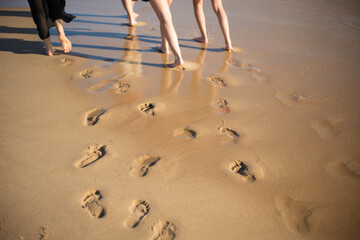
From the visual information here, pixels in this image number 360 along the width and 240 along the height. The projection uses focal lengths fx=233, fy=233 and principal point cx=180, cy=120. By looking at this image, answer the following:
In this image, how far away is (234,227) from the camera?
1.14 metres

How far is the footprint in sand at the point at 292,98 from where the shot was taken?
1.98m

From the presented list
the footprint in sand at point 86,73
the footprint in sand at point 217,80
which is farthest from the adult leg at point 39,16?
the footprint in sand at point 217,80

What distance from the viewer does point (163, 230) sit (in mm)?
1126

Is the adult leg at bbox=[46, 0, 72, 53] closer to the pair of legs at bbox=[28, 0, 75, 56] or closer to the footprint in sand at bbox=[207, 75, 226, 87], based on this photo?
the pair of legs at bbox=[28, 0, 75, 56]

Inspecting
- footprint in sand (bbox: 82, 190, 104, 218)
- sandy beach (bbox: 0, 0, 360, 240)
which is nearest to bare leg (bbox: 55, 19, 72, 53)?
sandy beach (bbox: 0, 0, 360, 240)

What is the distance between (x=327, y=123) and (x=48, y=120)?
211cm

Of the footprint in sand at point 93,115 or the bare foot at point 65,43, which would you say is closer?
the footprint in sand at point 93,115

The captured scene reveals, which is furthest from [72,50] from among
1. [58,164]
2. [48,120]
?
[58,164]

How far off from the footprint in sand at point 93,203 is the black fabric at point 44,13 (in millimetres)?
2110

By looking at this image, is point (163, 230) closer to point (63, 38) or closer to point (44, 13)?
point (63, 38)

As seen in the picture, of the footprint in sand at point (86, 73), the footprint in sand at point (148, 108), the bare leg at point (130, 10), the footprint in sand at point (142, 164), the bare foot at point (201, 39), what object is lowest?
the footprint in sand at point (86, 73)

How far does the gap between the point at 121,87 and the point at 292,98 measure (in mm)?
1540

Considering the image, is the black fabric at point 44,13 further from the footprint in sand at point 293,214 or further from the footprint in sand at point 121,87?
the footprint in sand at point 293,214

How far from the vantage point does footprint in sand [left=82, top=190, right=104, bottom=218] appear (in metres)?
1.20
